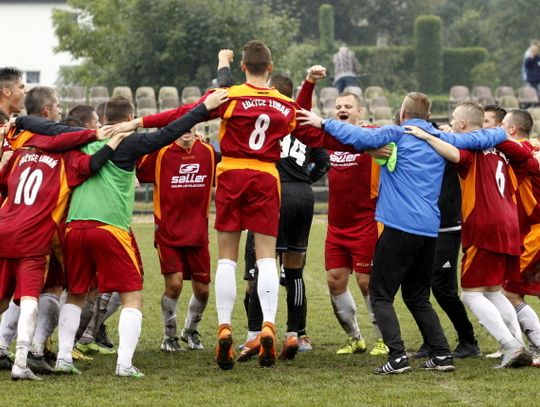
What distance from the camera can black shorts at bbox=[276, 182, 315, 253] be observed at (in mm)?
10336

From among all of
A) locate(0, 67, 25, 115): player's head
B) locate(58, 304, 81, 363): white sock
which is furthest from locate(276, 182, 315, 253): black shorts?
locate(0, 67, 25, 115): player's head

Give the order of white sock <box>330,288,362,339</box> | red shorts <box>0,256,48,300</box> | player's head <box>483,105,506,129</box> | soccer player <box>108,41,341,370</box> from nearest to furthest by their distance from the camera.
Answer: red shorts <box>0,256,48,300</box> < soccer player <box>108,41,341,370</box> < player's head <box>483,105,506,129</box> < white sock <box>330,288,362,339</box>

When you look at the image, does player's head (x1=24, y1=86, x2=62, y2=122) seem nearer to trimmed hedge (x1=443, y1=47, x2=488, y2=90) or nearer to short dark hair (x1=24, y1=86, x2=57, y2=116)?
short dark hair (x1=24, y1=86, x2=57, y2=116)

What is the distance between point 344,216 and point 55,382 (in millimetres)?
3008

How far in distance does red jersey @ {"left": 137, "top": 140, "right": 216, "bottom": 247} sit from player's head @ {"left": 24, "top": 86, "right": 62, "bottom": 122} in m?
1.22

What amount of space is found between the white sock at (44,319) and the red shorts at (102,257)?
0.31 m

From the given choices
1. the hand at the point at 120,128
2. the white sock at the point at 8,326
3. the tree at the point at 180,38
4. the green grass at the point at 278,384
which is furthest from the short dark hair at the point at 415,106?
the tree at the point at 180,38

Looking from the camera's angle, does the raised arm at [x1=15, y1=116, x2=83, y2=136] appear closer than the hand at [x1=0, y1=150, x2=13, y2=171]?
Yes

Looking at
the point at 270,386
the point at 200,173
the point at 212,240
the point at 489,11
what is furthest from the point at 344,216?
the point at 489,11

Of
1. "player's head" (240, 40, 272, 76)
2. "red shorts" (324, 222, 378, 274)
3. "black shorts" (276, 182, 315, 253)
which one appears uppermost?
"player's head" (240, 40, 272, 76)

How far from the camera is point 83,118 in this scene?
392 inches

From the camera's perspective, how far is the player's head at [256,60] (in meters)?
9.35

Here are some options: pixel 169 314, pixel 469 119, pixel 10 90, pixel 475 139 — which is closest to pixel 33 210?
pixel 10 90

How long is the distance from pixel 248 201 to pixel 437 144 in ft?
4.78
